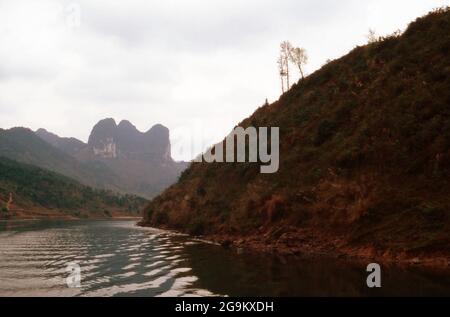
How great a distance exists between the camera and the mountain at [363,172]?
2567 centimetres

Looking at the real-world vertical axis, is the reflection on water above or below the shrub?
below

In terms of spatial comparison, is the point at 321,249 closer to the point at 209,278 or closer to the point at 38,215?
the point at 209,278

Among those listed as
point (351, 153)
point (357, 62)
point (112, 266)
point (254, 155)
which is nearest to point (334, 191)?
point (351, 153)

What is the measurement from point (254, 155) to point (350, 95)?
13.3m

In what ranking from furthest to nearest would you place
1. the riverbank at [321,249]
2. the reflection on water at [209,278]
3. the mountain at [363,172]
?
the mountain at [363,172] → the riverbank at [321,249] → the reflection on water at [209,278]

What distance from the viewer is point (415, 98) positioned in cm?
3359

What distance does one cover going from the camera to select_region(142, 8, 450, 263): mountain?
25.7 meters

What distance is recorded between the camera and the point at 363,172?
103 feet

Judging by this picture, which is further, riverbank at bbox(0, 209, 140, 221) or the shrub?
riverbank at bbox(0, 209, 140, 221)
